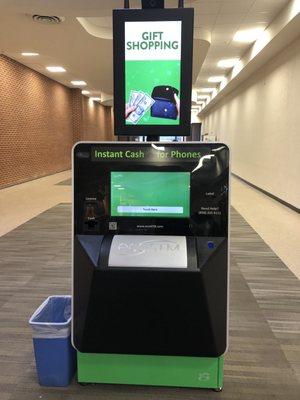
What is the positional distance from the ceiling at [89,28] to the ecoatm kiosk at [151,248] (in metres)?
4.25

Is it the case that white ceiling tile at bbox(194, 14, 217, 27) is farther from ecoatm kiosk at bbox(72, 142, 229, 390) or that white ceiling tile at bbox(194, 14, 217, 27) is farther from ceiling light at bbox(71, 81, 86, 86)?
ceiling light at bbox(71, 81, 86, 86)

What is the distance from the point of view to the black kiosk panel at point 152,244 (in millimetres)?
1705

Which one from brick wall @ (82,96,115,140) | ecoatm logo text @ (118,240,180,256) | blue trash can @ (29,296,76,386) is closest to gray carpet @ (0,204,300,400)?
blue trash can @ (29,296,76,386)

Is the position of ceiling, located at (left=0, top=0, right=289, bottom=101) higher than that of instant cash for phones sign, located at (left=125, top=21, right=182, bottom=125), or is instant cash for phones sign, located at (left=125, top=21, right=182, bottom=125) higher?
ceiling, located at (left=0, top=0, right=289, bottom=101)

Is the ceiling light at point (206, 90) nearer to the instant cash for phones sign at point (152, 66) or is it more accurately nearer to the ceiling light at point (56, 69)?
the ceiling light at point (56, 69)

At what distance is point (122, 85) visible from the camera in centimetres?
189

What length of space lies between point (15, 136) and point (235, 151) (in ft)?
24.4

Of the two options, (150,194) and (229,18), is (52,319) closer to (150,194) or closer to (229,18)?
(150,194)

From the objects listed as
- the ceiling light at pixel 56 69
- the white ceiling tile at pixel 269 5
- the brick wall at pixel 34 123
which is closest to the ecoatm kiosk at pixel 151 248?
the white ceiling tile at pixel 269 5

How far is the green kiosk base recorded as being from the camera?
1.88 metres

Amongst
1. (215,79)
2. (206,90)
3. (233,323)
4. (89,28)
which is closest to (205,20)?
(89,28)

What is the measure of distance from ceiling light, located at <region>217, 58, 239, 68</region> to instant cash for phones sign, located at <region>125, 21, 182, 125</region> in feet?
30.8

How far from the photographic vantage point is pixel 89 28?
22.4 ft

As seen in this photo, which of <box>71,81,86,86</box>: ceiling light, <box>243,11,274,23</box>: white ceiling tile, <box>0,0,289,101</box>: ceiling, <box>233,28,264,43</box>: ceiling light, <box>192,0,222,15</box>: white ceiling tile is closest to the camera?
<box>0,0,289,101</box>: ceiling
